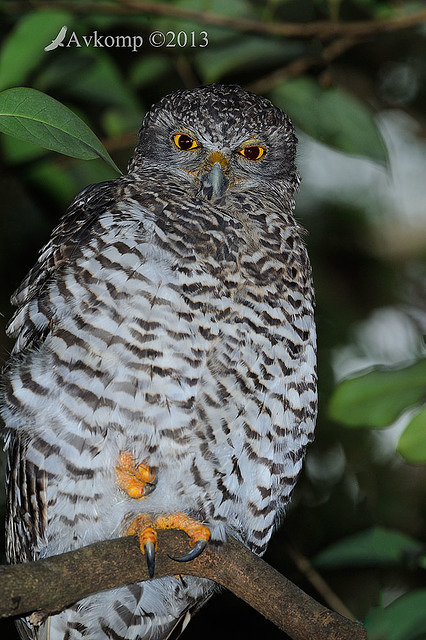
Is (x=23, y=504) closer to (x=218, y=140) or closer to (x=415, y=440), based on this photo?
(x=415, y=440)

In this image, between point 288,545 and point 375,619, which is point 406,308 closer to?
point 288,545

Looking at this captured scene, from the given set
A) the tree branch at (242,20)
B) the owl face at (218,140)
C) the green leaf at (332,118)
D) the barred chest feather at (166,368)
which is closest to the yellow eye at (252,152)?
the owl face at (218,140)

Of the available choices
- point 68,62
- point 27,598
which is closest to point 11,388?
point 27,598

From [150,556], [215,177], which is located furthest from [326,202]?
[150,556]

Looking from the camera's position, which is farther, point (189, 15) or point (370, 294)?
point (370, 294)

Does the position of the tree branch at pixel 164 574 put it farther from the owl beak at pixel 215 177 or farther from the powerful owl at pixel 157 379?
the owl beak at pixel 215 177

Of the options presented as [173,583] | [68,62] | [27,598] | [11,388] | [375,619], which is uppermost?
[68,62]
